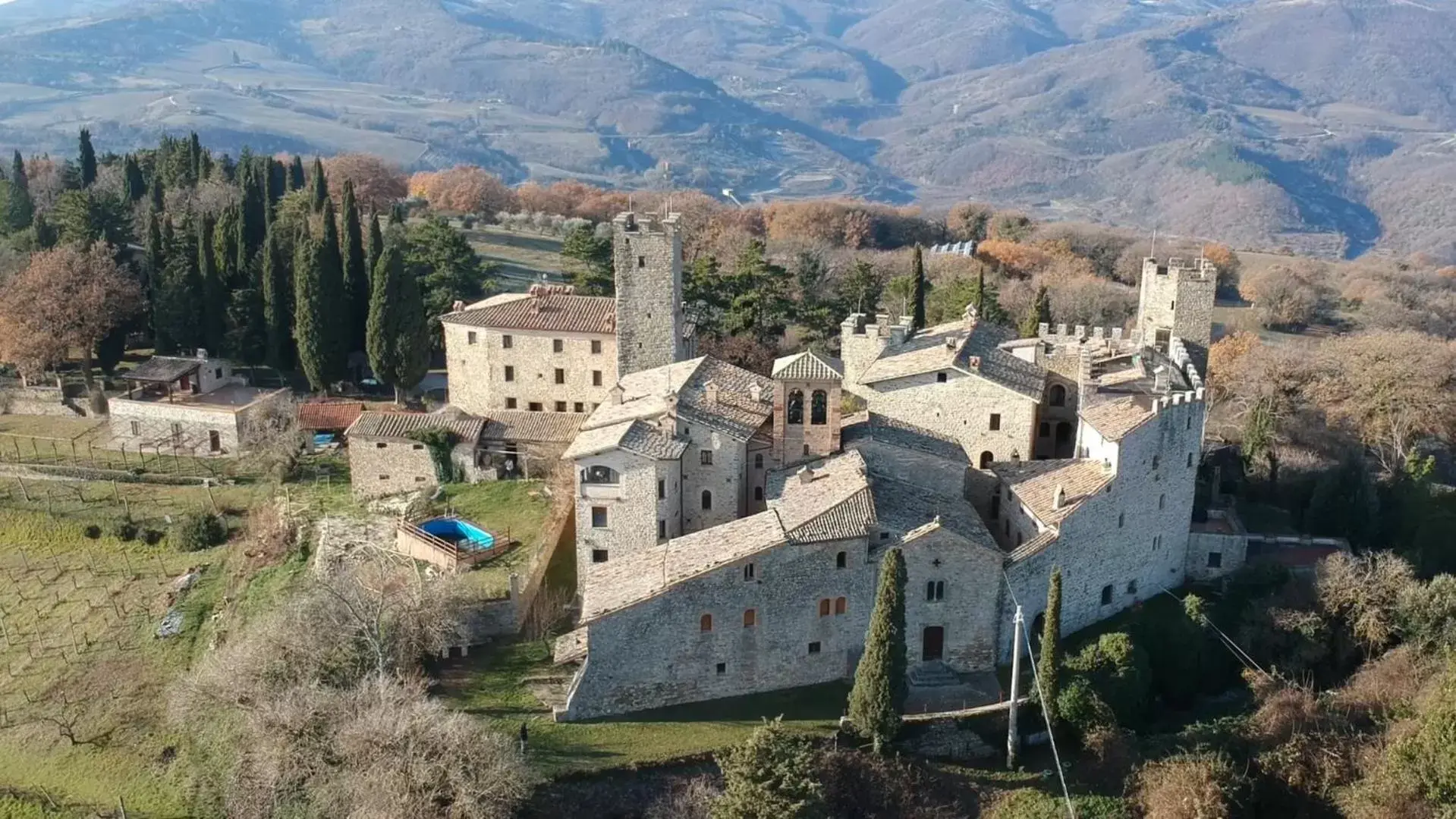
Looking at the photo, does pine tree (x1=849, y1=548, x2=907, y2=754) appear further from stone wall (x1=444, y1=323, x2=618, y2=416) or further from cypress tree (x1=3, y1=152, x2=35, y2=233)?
cypress tree (x1=3, y1=152, x2=35, y2=233)

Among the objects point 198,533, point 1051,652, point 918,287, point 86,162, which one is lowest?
point 198,533

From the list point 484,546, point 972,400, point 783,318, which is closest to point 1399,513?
point 972,400

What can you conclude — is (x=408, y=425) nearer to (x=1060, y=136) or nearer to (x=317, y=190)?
(x=317, y=190)

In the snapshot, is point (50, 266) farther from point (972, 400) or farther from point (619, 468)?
point (972, 400)

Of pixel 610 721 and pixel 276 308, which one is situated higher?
pixel 276 308

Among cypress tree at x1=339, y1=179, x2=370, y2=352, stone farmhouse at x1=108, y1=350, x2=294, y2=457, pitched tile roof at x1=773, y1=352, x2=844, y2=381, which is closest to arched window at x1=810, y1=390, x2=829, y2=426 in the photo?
pitched tile roof at x1=773, y1=352, x2=844, y2=381

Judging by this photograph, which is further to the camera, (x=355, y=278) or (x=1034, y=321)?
(x=355, y=278)

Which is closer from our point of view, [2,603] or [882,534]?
[882,534]

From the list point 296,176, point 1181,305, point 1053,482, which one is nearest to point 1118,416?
point 1053,482
